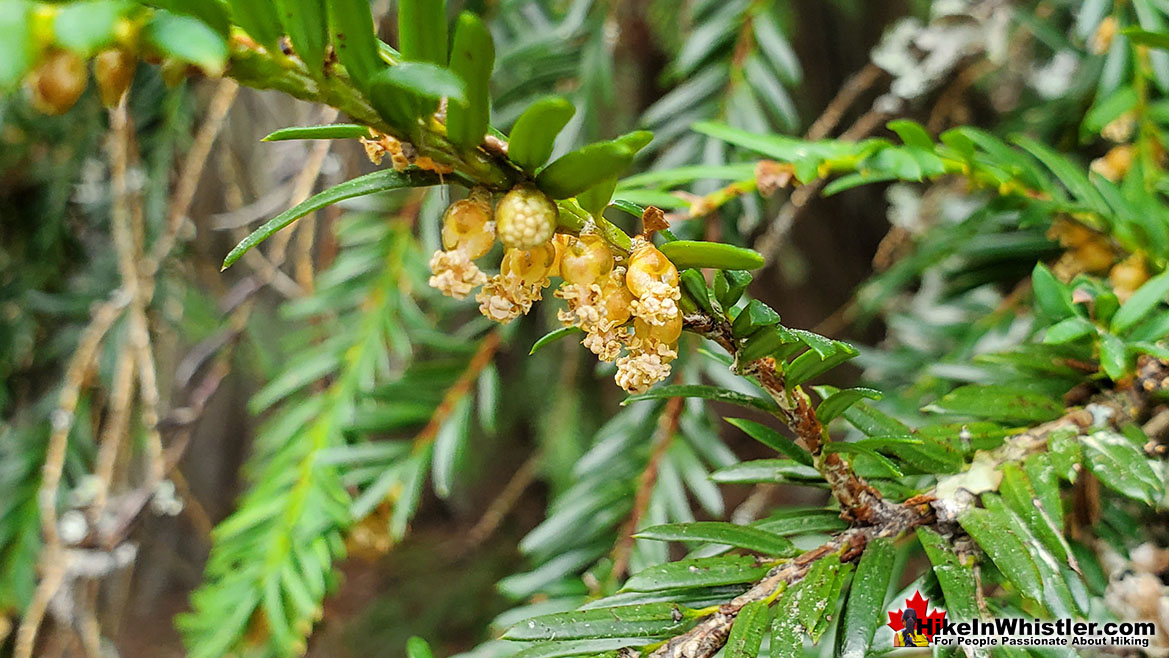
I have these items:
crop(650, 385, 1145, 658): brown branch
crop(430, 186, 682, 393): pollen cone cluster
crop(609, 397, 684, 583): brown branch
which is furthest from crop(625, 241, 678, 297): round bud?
crop(609, 397, 684, 583): brown branch

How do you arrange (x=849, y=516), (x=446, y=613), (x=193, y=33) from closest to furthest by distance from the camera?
(x=193, y=33)
(x=849, y=516)
(x=446, y=613)

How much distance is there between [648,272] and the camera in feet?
0.81

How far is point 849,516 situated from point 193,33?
0.99ft

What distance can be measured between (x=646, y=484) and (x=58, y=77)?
18.3 inches

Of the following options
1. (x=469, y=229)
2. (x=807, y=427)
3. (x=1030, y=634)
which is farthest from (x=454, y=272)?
(x=1030, y=634)

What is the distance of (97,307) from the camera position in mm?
855

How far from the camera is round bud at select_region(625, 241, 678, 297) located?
0.24 meters

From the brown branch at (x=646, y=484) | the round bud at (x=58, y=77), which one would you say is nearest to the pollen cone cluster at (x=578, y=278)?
the round bud at (x=58, y=77)

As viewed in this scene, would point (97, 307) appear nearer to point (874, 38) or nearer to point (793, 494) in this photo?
point (793, 494)

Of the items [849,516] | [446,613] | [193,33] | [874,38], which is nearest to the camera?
[193,33]

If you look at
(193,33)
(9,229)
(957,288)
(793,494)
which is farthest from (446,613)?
(193,33)

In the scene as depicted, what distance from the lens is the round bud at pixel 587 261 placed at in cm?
25

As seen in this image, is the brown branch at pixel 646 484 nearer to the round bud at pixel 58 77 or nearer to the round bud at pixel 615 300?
the round bud at pixel 615 300

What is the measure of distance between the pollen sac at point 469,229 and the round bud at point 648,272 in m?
0.05
